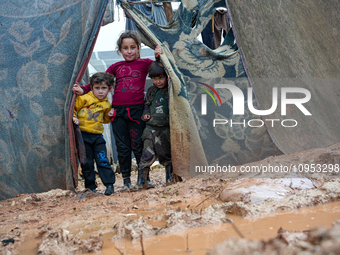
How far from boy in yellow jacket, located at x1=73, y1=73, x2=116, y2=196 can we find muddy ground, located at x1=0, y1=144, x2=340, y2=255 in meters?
0.20

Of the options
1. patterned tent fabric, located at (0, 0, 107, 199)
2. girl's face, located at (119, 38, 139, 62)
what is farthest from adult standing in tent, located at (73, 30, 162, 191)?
patterned tent fabric, located at (0, 0, 107, 199)

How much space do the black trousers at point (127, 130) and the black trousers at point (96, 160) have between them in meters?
0.14

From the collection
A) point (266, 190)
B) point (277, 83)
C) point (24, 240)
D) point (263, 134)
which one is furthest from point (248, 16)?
A: point (24, 240)

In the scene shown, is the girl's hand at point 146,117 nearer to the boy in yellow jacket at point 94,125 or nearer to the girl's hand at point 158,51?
the boy in yellow jacket at point 94,125

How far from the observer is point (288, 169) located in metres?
2.40

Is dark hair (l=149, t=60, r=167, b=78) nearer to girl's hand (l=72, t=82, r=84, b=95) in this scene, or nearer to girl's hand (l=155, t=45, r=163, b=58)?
girl's hand (l=155, t=45, r=163, b=58)

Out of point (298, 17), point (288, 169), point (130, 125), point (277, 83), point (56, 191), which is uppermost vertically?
point (298, 17)

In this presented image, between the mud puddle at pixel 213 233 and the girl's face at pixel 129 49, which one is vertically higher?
the girl's face at pixel 129 49

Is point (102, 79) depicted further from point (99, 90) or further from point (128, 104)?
point (128, 104)

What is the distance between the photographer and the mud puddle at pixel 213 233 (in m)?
1.16

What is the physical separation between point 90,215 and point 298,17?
2.81m

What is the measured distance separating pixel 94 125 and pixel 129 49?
758mm

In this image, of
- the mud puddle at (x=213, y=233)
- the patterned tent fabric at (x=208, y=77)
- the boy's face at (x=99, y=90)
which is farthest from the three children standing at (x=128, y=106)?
the mud puddle at (x=213, y=233)

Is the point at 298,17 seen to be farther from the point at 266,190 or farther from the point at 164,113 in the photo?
the point at 266,190
